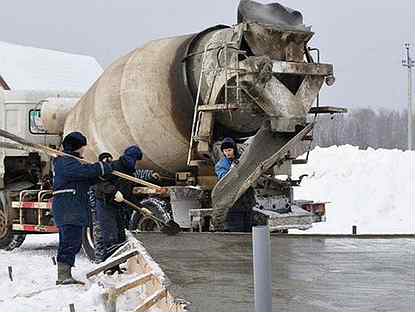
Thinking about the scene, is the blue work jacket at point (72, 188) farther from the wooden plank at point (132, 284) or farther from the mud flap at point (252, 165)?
the wooden plank at point (132, 284)

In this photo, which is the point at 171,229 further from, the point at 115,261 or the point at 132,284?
the point at 132,284

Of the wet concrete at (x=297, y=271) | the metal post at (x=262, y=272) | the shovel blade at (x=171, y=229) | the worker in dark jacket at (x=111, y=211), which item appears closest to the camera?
the metal post at (x=262, y=272)

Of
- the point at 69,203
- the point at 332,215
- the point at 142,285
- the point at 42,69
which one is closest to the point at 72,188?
the point at 69,203

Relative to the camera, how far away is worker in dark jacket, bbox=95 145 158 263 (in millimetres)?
8281

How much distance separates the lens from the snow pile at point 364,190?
1538cm

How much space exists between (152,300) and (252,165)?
4306 mm

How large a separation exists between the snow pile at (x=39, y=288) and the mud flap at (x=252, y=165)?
70.9 inches

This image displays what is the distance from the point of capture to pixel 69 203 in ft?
25.9

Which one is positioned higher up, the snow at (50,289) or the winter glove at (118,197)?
the winter glove at (118,197)

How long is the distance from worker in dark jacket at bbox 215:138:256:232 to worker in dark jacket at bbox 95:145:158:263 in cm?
101

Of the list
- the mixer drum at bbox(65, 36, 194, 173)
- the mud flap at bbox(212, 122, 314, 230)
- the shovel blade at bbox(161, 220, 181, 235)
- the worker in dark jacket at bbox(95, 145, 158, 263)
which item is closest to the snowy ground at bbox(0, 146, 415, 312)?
the worker in dark jacket at bbox(95, 145, 158, 263)

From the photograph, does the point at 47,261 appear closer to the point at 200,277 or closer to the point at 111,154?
the point at 111,154

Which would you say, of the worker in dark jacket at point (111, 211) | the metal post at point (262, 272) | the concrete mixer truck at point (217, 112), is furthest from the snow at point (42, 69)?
the metal post at point (262, 272)

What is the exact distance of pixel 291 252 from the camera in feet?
22.2
